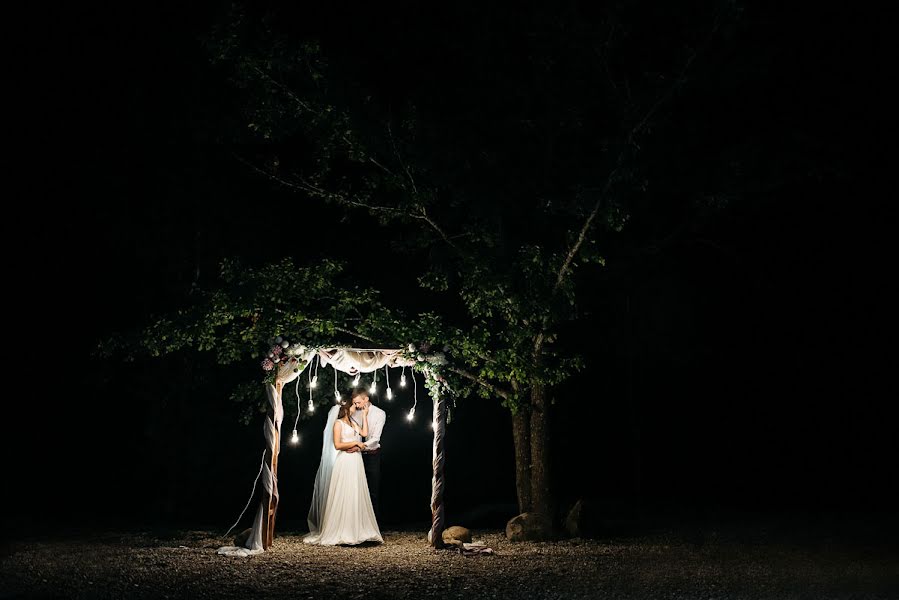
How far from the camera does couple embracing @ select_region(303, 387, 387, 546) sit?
11.8 metres

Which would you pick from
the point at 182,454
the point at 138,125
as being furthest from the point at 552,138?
the point at 182,454

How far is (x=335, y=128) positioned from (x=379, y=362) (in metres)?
3.32

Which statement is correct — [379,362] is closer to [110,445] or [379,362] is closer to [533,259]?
[533,259]

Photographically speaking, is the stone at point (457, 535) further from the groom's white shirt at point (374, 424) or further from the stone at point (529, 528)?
the groom's white shirt at point (374, 424)

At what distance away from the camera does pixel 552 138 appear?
47.8 ft

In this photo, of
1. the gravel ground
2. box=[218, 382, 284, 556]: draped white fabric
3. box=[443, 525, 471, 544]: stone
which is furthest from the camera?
box=[443, 525, 471, 544]: stone

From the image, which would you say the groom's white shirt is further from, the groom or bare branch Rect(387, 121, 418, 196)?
bare branch Rect(387, 121, 418, 196)

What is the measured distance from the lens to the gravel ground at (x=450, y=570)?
8.34m

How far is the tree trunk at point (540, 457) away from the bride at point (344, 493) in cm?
252

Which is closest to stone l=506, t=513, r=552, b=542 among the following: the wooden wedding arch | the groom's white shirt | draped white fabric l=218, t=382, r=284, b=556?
the wooden wedding arch

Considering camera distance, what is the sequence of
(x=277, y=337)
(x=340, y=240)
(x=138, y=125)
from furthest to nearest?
1. (x=340, y=240)
2. (x=138, y=125)
3. (x=277, y=337)

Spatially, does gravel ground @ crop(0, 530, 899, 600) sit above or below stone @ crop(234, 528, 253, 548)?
below

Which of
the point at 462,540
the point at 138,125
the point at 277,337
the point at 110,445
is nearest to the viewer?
the point at 277,337

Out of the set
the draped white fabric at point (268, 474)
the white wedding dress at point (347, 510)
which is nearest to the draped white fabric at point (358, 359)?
the draped white fabric at point (268, 474)
